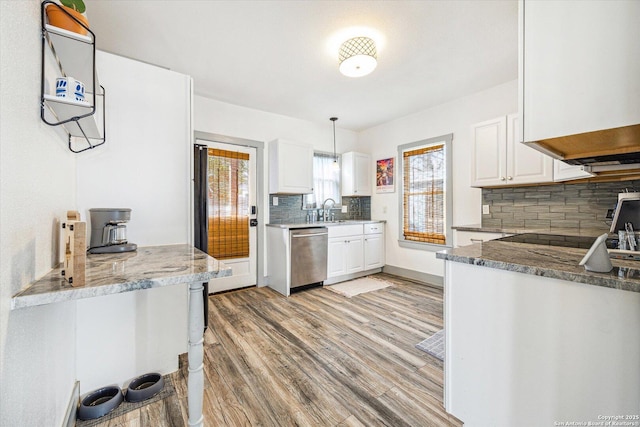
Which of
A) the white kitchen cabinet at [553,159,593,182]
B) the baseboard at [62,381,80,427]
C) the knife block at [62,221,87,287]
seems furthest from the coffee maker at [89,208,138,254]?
the white kitchen cabinet at [553,159,593,182]

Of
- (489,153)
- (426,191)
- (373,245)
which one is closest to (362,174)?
(426,191)

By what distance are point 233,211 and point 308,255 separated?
1219mm

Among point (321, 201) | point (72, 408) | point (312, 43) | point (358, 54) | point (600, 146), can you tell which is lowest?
point (72, 408)

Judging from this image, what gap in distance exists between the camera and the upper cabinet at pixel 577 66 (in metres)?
0.84

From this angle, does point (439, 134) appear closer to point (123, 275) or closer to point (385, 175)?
point (385, 175)

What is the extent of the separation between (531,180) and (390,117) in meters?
2.27

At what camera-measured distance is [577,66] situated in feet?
3.00

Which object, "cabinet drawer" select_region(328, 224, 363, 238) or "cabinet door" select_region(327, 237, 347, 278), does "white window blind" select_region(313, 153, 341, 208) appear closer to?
"cabinet drawer" select_region(328, 224, 363, 238)

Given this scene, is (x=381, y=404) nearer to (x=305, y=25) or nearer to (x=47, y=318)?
(x=47, y=318)

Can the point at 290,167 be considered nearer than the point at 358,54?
No

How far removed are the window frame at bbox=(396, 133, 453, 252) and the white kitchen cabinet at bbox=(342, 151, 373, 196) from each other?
0.61 meters

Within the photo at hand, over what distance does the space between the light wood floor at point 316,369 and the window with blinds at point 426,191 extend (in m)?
1.16

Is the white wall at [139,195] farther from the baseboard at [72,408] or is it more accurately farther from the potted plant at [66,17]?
the potted plant at [66,17]

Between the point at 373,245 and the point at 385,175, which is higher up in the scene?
the point at 385,175
